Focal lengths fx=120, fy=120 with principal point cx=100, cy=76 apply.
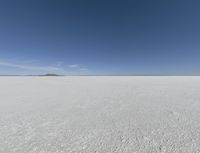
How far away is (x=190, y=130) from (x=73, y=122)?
2901 mm

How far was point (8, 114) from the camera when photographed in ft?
13.3

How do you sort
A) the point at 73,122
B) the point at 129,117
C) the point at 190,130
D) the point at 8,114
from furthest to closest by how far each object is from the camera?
1. the point at 8,114
2. the point at 129,117
3. the point at 73,122
4. the point at 190,130

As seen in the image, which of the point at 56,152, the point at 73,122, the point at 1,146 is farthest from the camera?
the point at 73,122

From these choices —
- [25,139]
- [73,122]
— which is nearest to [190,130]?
[73,122]

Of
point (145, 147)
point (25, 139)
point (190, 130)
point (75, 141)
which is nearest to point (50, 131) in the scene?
point (25, 139)

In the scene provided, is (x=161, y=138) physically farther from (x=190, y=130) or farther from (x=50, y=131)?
(x=50, y=131)

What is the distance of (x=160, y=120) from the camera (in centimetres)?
340

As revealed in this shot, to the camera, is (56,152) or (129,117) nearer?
(56,152)

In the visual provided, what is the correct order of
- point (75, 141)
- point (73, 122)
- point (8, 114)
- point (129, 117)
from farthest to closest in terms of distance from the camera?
point (8, 114) < point (129, 117) < point (73, 122) < point (75, 141)

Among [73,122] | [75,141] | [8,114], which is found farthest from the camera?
[8,114]

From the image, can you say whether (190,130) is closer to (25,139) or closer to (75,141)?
(75,141)

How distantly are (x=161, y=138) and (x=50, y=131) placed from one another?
2472 mm

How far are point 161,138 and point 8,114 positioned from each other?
4.62m

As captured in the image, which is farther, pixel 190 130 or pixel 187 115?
pixel 187 115
